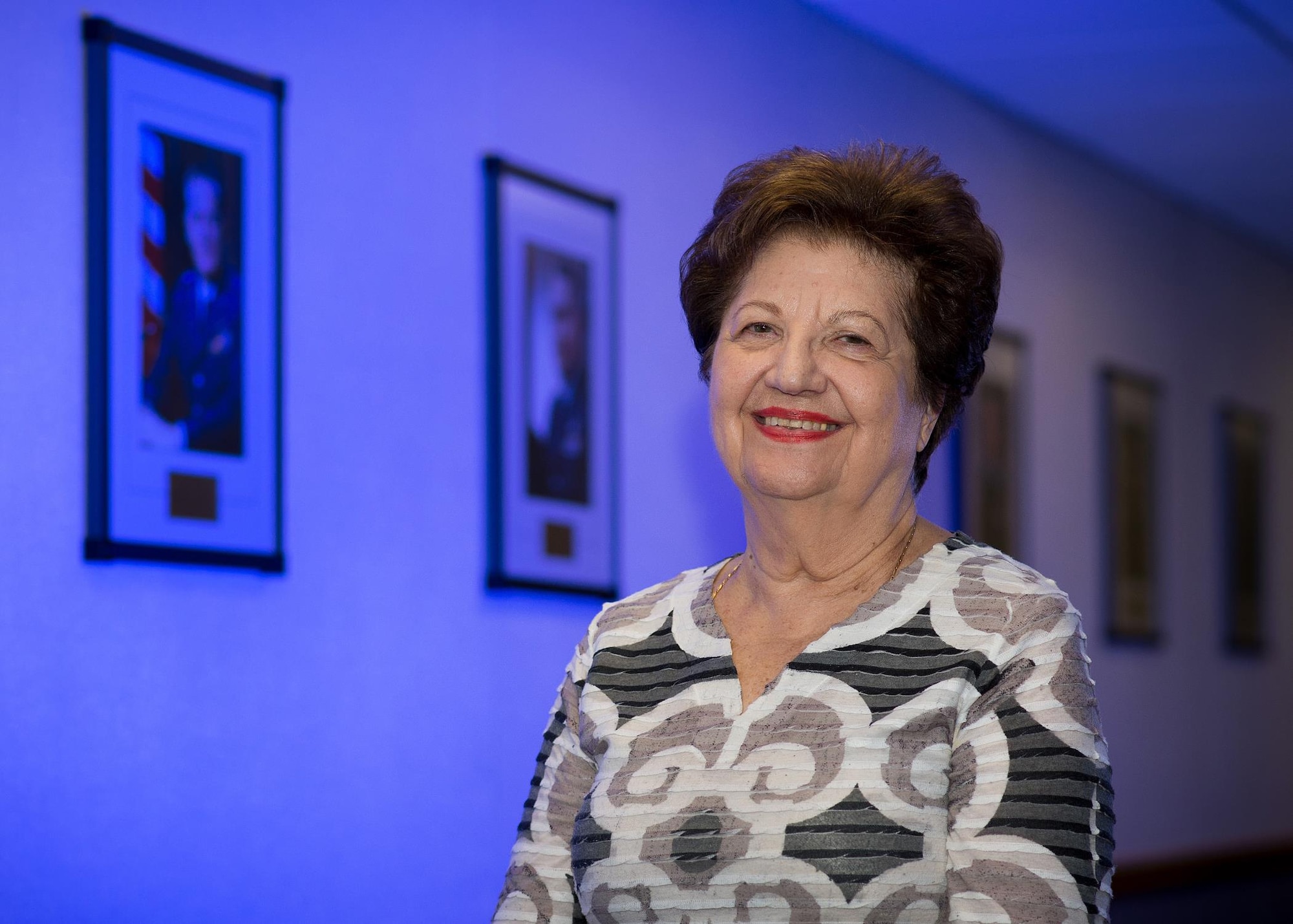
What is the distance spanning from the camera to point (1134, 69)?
5.95 m

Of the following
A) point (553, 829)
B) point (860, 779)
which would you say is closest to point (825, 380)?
point (860, 779)

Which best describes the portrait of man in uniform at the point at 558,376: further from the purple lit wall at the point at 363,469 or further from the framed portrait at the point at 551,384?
the purple lit wall at the point at 363,469

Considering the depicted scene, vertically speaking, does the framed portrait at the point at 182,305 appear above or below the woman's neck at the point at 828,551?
above

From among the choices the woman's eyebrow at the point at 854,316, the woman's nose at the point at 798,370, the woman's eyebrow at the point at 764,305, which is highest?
the woman's eyebrow at the point at 764,305

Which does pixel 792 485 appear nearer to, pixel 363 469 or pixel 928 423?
pixel 928 423

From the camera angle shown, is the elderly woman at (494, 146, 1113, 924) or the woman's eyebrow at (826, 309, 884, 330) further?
the woman's eyebrow at (826, 309, 884, 330)

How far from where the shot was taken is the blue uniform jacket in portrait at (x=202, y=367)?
3.23 m

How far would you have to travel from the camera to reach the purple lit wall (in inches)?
120

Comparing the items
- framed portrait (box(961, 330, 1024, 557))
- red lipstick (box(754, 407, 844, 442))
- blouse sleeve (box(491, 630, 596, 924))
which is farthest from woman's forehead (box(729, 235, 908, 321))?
framed portrait (box(961, 330, 1024, 557))

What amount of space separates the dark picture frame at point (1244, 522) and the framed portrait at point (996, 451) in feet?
7.67

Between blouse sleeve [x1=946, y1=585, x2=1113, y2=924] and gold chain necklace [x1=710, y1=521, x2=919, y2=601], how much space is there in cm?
26

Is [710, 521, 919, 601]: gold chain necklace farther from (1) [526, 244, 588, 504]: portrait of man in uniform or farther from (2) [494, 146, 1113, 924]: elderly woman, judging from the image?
(1) [526, 244, 588, 504]: portrait of man in uniform

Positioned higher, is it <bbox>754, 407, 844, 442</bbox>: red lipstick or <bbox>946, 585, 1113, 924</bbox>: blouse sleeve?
<bbox>754, 407, 844, 442</bbox>: red lipstick

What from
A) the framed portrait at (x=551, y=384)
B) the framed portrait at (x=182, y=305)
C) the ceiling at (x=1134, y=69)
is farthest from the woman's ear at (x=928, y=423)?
the ceiling at (x=1134, y=69)
